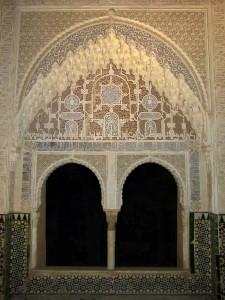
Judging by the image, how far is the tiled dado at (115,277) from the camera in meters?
5.22

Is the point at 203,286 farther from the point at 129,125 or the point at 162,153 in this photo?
the point at 129,125

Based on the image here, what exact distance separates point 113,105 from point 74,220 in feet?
8.97

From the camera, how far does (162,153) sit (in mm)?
5555

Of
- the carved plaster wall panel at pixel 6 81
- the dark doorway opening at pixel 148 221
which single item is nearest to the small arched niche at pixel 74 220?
the dark doorway opening at pixel 148 221

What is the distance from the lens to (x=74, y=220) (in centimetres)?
721

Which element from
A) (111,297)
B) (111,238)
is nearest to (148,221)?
(111,238)

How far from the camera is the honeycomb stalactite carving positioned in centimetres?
562

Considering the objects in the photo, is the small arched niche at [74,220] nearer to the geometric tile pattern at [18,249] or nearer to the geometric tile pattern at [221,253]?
the geometric tile pattern at [18,249]

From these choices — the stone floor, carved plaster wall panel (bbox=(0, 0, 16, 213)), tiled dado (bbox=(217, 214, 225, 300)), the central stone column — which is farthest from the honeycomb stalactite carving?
the stone floor

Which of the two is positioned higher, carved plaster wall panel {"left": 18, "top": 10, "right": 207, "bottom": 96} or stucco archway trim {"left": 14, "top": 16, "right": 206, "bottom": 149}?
carved plaster wall panel {"left": 18, "top": 10, "right": 207, "bottom": 96}

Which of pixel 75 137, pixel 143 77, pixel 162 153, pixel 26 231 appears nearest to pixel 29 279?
pixel 26 231

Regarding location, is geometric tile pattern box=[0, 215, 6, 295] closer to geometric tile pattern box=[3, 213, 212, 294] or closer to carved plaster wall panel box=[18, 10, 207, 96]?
geometric tile pattern box=[3, 213, 212, 294]

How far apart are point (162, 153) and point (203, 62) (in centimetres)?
149

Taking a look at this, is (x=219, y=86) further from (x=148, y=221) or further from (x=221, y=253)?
(x=148, y=221)
